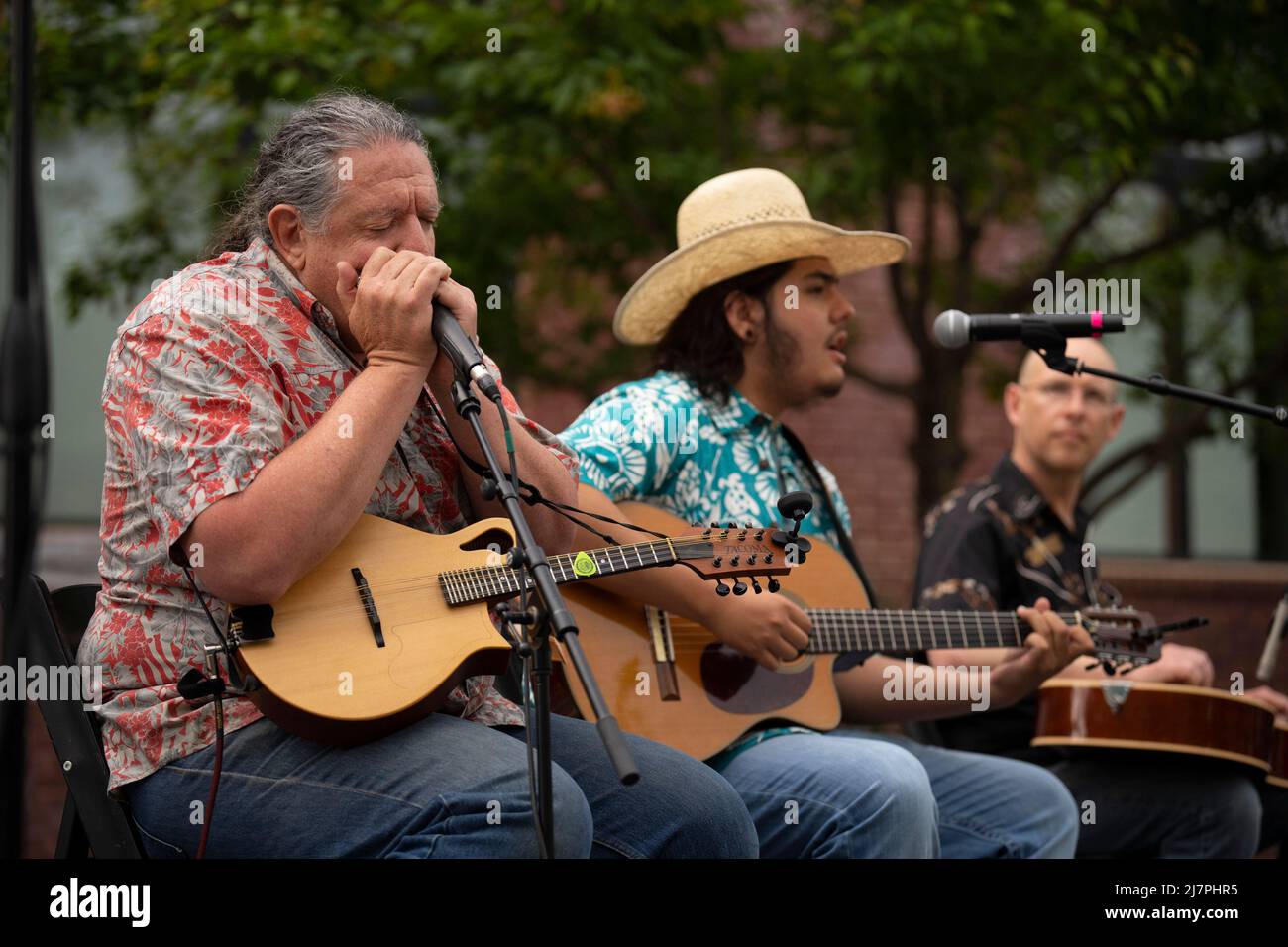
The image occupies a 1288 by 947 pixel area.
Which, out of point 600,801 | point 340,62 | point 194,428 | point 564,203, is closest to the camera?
point 194,428

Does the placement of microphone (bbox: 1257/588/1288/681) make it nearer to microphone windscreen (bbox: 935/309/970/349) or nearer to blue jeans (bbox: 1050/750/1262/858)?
blue jeans (bbox: 1050/750/1262/858)

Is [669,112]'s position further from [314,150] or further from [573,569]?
[573,569]

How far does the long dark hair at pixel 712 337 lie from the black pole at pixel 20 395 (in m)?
2.20

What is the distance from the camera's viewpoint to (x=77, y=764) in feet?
8.61

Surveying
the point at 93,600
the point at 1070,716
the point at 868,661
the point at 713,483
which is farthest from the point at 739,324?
the point at 93,600

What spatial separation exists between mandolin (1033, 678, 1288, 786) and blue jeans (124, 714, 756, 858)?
2.03 meters

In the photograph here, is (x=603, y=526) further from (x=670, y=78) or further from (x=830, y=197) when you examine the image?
(x=830, y=197)

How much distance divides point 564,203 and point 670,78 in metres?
0.73

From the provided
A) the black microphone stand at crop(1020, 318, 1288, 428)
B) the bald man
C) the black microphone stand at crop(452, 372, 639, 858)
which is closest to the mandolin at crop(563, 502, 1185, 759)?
the bald man

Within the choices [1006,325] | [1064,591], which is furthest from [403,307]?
[1064,591]

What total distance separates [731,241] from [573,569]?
141 centimetres

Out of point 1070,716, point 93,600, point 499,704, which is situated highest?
point 93,600

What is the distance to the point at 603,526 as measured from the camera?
Answer: 127 inches

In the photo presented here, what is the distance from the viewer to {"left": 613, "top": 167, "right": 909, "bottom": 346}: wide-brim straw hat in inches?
155
